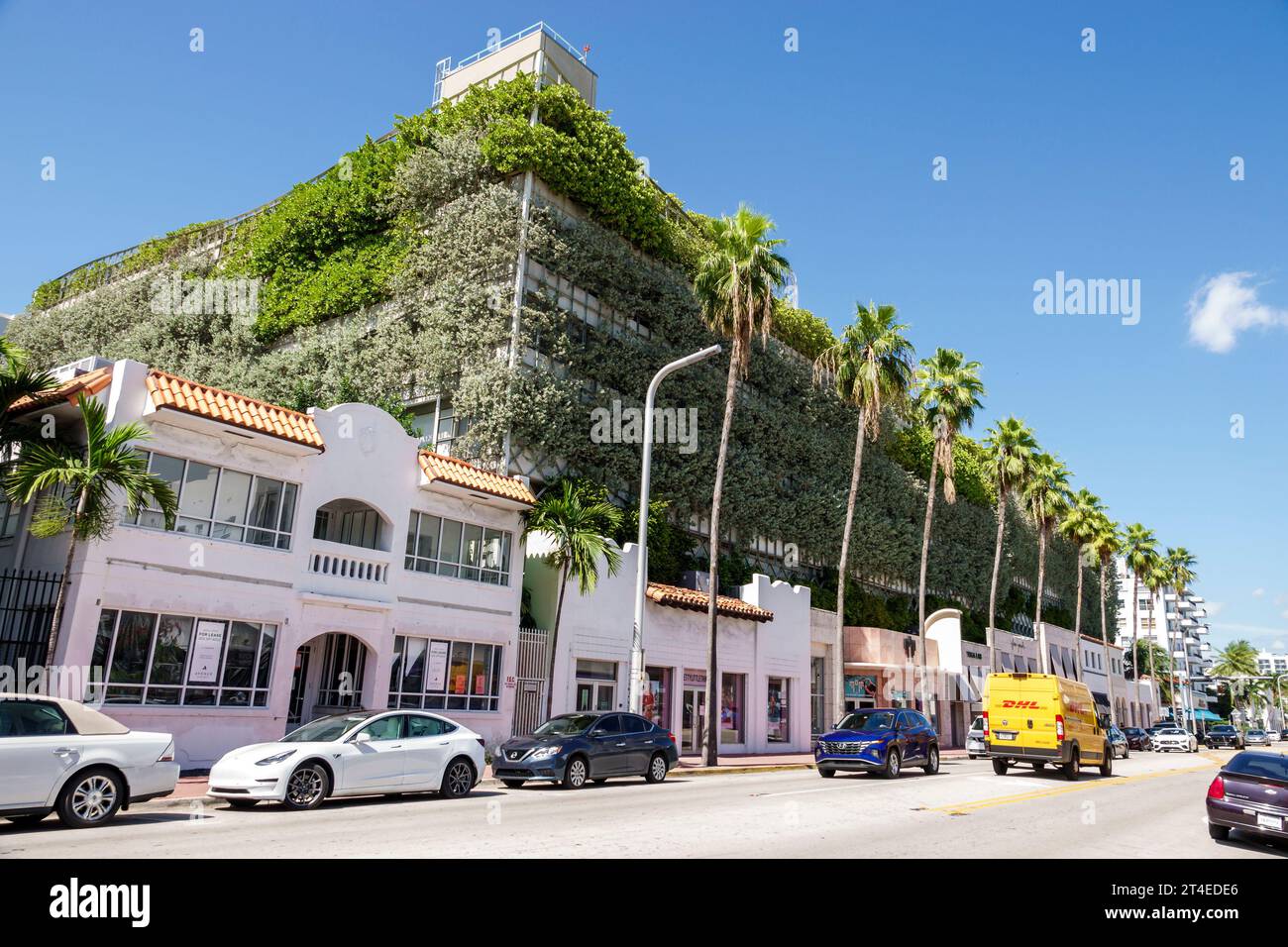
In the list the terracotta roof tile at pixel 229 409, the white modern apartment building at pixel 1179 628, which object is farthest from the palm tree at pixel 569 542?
the white modern apartment building at pixel 1179 628

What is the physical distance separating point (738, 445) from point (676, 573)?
26.2ft

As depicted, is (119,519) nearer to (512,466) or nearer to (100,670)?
(100,670)

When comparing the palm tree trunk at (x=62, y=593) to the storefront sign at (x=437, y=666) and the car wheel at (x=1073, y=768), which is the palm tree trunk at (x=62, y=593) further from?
the car wheel at (x=1073, y=768)

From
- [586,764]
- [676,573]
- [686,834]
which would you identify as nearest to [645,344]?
[676,573]

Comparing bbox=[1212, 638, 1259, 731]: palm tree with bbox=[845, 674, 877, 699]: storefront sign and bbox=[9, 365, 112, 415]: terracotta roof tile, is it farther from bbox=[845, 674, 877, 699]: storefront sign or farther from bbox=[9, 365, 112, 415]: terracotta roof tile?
bbox=[9, 365, 112, 415]: terracotta roof tile

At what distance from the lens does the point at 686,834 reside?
1077cm

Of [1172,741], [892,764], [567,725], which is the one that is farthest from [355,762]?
[1172,741]

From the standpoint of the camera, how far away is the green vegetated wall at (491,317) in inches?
1244

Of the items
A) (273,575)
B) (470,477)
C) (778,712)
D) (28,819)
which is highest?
(470,477)

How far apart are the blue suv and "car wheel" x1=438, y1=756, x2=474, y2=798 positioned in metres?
10.2

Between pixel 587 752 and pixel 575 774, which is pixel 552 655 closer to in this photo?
pixel 587 752

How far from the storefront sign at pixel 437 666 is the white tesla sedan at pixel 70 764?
11533 millimetres

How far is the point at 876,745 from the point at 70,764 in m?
17.4

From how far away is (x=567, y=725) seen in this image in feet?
61.6
